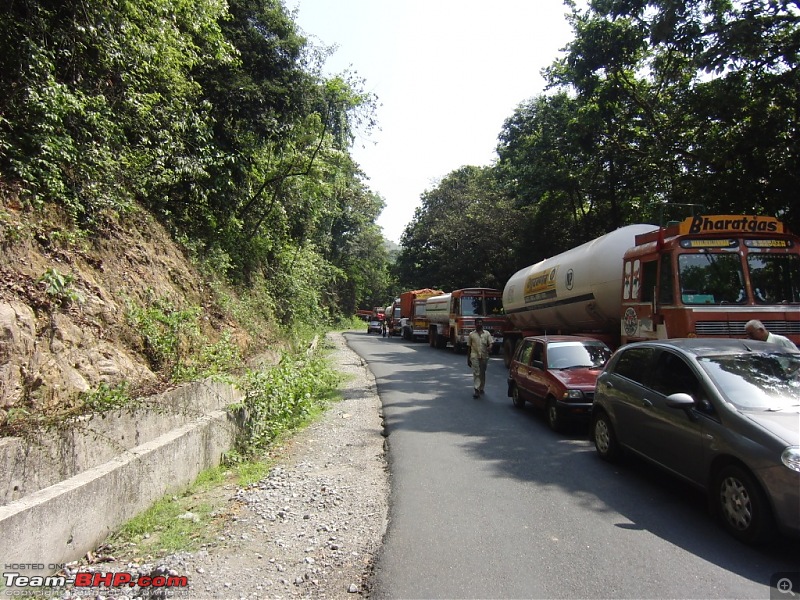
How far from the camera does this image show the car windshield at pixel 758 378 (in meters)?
4.94

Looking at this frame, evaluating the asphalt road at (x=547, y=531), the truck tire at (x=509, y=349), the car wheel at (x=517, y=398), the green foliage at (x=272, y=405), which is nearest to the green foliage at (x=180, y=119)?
the green foliage at (x=272, y=405)

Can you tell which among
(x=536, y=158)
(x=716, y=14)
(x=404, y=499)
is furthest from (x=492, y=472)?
(x=536, y=158)

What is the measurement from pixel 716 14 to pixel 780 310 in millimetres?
9012

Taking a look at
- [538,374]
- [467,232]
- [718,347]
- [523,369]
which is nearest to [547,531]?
[718,347]

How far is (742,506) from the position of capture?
4.56 metres

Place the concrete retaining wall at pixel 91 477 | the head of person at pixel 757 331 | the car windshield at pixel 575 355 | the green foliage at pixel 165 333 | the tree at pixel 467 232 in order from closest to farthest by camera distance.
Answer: the concrete retaining wall at pixel 91 477 < the green foliage at pixel 165 333 < the head of person at pixel 757 331 < the car windshield at pixel 575 355 < the tree at pixel 467 232

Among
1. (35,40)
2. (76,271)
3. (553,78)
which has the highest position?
(553,78)

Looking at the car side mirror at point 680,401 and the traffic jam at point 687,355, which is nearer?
the traffic jam at point 687,355

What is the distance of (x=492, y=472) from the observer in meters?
6.63

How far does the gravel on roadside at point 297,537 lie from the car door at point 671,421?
9.57 ft

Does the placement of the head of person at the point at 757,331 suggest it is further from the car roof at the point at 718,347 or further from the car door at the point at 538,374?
the car door at the point at 538,374

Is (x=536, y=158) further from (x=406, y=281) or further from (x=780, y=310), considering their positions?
(x=406, y=281)

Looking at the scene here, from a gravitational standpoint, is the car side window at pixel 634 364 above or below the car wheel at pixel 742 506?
above

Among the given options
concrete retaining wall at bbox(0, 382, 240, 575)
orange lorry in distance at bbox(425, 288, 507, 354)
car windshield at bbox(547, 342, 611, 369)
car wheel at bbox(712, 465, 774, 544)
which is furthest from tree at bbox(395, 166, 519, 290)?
concrete retaining wall at bbox(0, 382, 240, 575)
